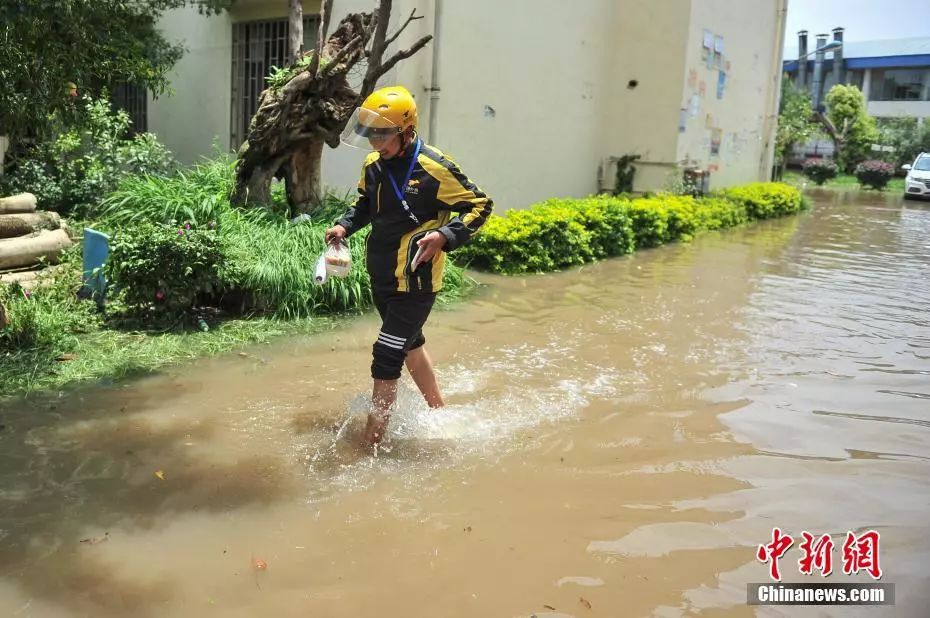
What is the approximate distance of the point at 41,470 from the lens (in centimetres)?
372

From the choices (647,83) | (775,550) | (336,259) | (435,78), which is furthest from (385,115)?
(647,83)

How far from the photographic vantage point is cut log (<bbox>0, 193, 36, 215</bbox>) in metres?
7.48

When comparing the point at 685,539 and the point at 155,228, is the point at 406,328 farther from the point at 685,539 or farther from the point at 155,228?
the point at 155,228

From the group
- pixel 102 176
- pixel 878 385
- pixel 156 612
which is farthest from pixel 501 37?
pixel 156 612

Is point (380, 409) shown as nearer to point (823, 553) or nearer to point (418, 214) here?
point (418, 214)

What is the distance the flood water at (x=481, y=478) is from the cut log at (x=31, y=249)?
2.78 m

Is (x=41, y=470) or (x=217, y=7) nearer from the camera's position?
(x=41, y=470)

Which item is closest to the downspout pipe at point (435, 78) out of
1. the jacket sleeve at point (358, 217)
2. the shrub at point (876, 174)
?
the jacket sleeve at point (358, 217)

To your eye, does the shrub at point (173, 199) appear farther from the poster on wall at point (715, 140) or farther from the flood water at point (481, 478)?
the poster on wall at point (715, 140)

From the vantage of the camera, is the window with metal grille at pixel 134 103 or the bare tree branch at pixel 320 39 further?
the window with metal grille at pixel 134 103

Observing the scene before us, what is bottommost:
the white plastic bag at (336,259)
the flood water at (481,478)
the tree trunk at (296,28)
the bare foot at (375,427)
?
the flood water at (481,478)

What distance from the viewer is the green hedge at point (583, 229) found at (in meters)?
9.06

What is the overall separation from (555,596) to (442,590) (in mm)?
406

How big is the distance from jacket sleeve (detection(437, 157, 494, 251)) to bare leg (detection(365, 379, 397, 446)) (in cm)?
76
